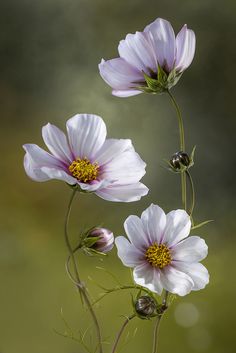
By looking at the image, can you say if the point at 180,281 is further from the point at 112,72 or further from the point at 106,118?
the point at 106,118

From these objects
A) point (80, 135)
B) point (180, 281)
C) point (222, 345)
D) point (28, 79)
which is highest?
point (28, 79)

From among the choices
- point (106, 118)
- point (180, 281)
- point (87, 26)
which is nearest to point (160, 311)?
point (180, 281)

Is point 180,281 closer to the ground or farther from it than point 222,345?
farther from it

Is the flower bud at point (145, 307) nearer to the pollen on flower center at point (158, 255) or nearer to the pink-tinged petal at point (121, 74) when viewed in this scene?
the pollen on flower center at point (158, 255)

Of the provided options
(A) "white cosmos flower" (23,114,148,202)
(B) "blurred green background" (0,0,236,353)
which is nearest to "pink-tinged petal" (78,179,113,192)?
(A) "white cosmos flower" (23,114,148,202)

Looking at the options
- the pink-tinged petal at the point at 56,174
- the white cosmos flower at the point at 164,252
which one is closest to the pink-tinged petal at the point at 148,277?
the white cosmos flower at the point at 164,252
